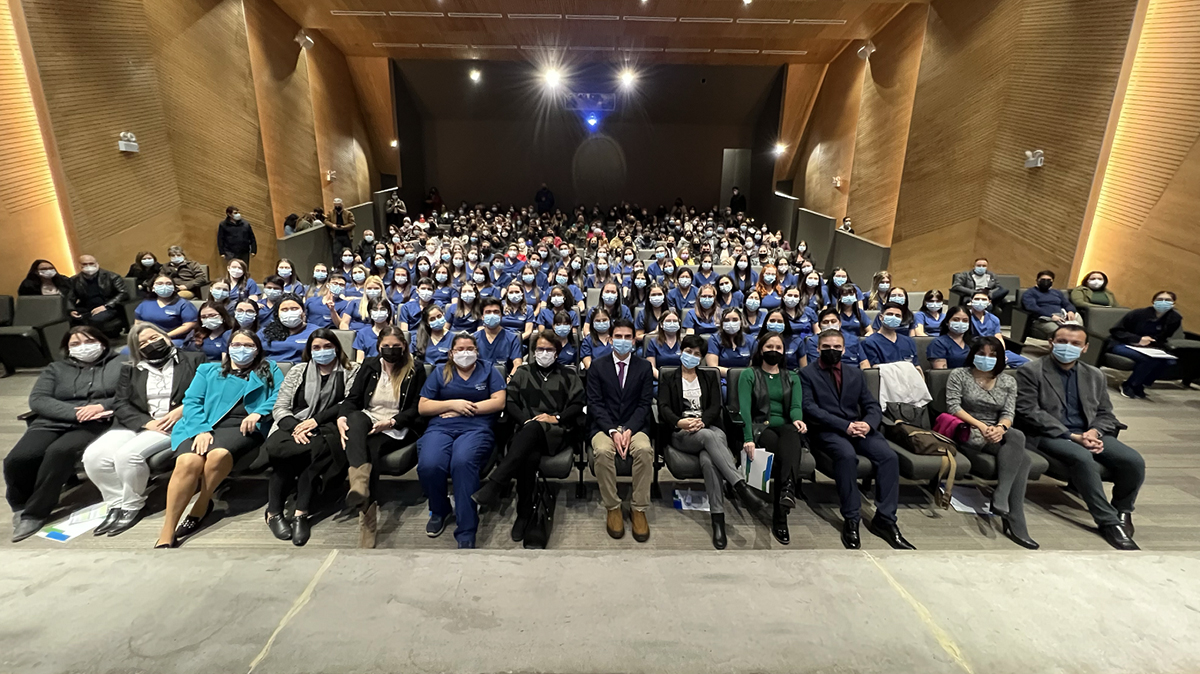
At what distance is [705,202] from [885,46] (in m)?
7.67

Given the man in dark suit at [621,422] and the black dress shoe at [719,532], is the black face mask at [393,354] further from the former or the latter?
the black dress shoe at [719,532]

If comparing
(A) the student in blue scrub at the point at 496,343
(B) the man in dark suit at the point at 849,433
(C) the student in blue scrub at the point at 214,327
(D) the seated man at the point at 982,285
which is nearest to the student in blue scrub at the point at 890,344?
(B) the man in dark suit at the point at 849,433

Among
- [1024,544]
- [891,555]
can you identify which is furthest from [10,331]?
[1024,544]

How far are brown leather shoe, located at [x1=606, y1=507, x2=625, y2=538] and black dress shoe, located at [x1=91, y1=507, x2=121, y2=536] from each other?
299 centimetres

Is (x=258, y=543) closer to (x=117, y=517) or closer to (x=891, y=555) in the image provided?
(x=117, y=517)

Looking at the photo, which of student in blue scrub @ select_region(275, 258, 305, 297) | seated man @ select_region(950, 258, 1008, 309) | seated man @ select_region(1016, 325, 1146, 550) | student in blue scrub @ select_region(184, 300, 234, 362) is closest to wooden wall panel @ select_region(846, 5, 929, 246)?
seated man @ select_region(950, 258, 1008, 309)

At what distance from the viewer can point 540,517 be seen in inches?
117

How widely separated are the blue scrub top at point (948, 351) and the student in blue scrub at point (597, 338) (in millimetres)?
3027

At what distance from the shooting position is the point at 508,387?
3416 millimetres

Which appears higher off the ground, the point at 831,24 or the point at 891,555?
the point at 831,24

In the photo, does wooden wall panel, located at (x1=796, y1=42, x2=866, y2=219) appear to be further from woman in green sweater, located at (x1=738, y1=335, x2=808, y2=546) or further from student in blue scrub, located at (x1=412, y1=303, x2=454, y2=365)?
student in blue scrub, located at (x1=412, y1=303, x2=454, y2=365)

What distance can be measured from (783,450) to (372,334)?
3889mm

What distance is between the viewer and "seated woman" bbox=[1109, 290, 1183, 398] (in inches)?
205

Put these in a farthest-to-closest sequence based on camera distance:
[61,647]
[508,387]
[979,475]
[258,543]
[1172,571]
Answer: [508,387], [979,475], [258,543], [1172,571], [61,647]
